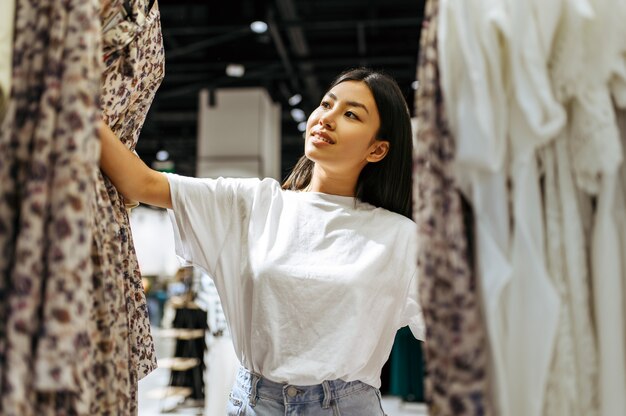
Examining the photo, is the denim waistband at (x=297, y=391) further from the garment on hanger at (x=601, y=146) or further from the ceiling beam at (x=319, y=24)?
the ceiling beam at (x=319, y=24)

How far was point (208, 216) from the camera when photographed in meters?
1.81

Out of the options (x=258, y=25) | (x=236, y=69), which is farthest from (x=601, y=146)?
(x=236, y=69)

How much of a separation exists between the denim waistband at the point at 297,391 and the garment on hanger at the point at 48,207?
2.25 feet

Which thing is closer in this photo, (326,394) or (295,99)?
(326,394)

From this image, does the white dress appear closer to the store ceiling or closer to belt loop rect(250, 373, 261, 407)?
belt loop rect(250, 373, 261, 407)

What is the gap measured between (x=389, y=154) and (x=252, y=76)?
6997 millimetres

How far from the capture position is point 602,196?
45.8 inches

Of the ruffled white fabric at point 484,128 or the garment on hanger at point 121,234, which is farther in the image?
the garment on hanger at point 121,234

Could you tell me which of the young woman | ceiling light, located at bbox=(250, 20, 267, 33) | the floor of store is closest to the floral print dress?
the young woman

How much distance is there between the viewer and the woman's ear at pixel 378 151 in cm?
203

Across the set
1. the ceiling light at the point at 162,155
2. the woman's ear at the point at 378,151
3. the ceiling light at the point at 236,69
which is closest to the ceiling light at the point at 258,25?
the ceiling light at the point at 236,69

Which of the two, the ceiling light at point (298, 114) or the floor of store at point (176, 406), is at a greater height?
the ceiling light at point (298, 114)

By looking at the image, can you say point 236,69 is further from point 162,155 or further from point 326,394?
point 162,155

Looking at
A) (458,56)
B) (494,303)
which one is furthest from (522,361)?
(458,56)
